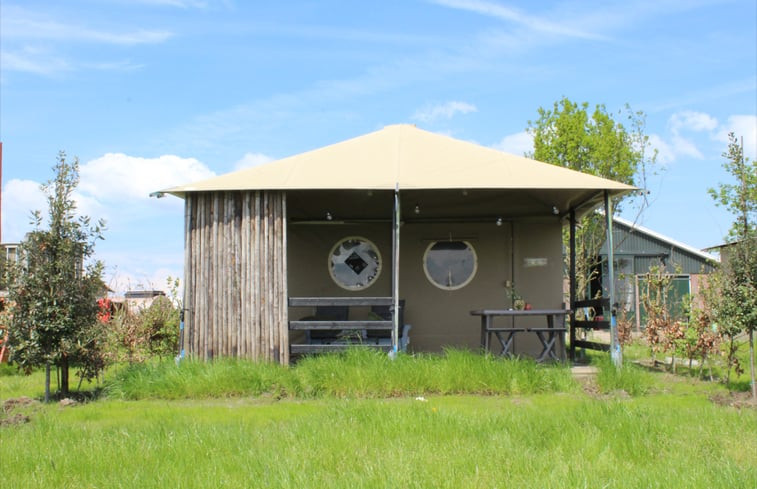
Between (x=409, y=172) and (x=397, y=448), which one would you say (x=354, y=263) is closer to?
(x=409, y=172)

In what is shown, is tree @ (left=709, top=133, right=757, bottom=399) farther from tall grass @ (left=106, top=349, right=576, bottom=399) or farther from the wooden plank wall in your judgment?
the wooden plank wall

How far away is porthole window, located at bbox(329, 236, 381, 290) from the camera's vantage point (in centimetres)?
1327

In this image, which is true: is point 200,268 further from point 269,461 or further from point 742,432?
point 742,432

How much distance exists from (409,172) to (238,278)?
2.71 metres

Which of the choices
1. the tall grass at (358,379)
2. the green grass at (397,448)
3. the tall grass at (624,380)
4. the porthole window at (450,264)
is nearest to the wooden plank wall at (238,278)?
the tall grass at (358,379)

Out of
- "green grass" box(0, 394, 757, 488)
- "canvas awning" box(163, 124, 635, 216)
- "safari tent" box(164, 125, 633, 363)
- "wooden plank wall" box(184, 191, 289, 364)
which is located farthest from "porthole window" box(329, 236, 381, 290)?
"green grass" box(0, 394, 757, 488)

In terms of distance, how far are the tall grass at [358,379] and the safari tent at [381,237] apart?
1.09m

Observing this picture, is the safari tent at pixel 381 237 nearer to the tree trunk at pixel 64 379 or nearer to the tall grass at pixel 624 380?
the tree trunk at pixel 64 379

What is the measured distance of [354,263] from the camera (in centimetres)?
1332

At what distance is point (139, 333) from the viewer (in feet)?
37.6

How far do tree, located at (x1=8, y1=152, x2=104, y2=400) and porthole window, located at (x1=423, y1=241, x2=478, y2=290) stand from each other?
570 cm

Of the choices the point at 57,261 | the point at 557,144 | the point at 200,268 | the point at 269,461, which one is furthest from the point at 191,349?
the point at 557,144

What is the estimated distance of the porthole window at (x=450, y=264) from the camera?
1308 cm

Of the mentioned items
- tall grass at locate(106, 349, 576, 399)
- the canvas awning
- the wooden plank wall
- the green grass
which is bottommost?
the green grass
